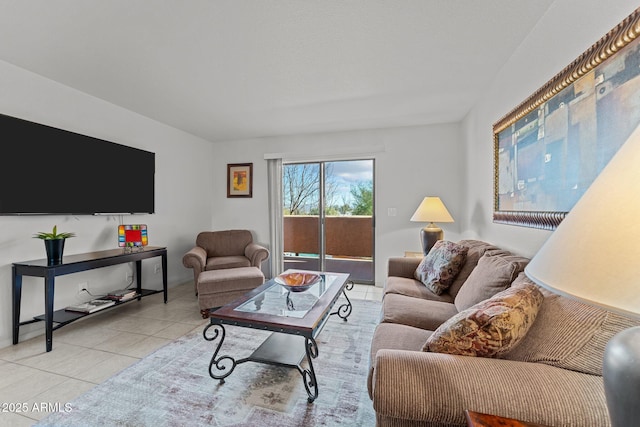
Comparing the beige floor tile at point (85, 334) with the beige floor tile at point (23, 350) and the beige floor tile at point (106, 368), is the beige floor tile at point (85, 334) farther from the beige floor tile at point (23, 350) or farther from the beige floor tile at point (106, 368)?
the beige floor tile at point (106, 368)

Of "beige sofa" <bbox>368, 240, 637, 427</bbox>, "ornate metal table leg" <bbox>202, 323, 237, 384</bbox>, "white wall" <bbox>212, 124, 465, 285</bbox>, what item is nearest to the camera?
"beige sofa" <bbox>368, 240, 637, 427</bbox>

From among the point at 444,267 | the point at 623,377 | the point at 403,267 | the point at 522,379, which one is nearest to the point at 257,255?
the point at 403,267

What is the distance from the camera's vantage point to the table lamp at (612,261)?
1.28 ft

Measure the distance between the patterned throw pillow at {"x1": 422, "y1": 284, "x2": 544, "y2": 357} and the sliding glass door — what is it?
10.3ft

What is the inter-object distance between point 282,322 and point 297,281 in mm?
676

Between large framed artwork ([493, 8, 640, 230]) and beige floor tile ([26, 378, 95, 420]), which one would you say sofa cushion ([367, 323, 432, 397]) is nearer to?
large framed artwork ([493, 8, 640, 230])

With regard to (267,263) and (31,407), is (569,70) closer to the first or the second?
(31,407)

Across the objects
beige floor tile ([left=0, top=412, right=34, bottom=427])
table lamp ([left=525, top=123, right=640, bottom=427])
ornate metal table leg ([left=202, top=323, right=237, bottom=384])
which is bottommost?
beige floor tile ([left=0, top=412, right=34, bottom=427])

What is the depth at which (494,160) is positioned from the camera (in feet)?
7.77

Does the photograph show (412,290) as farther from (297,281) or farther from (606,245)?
(606,245)

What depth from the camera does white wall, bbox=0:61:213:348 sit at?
7.50ft

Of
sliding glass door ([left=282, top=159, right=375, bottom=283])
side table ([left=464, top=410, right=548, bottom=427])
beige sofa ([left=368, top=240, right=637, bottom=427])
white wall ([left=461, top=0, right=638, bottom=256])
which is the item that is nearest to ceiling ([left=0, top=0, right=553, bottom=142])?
white wall ([left=461, top=0, right=638, bottom=256])

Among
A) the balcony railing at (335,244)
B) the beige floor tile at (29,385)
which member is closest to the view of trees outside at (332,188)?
the balcony railing at (335,244)

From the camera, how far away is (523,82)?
193 cm
